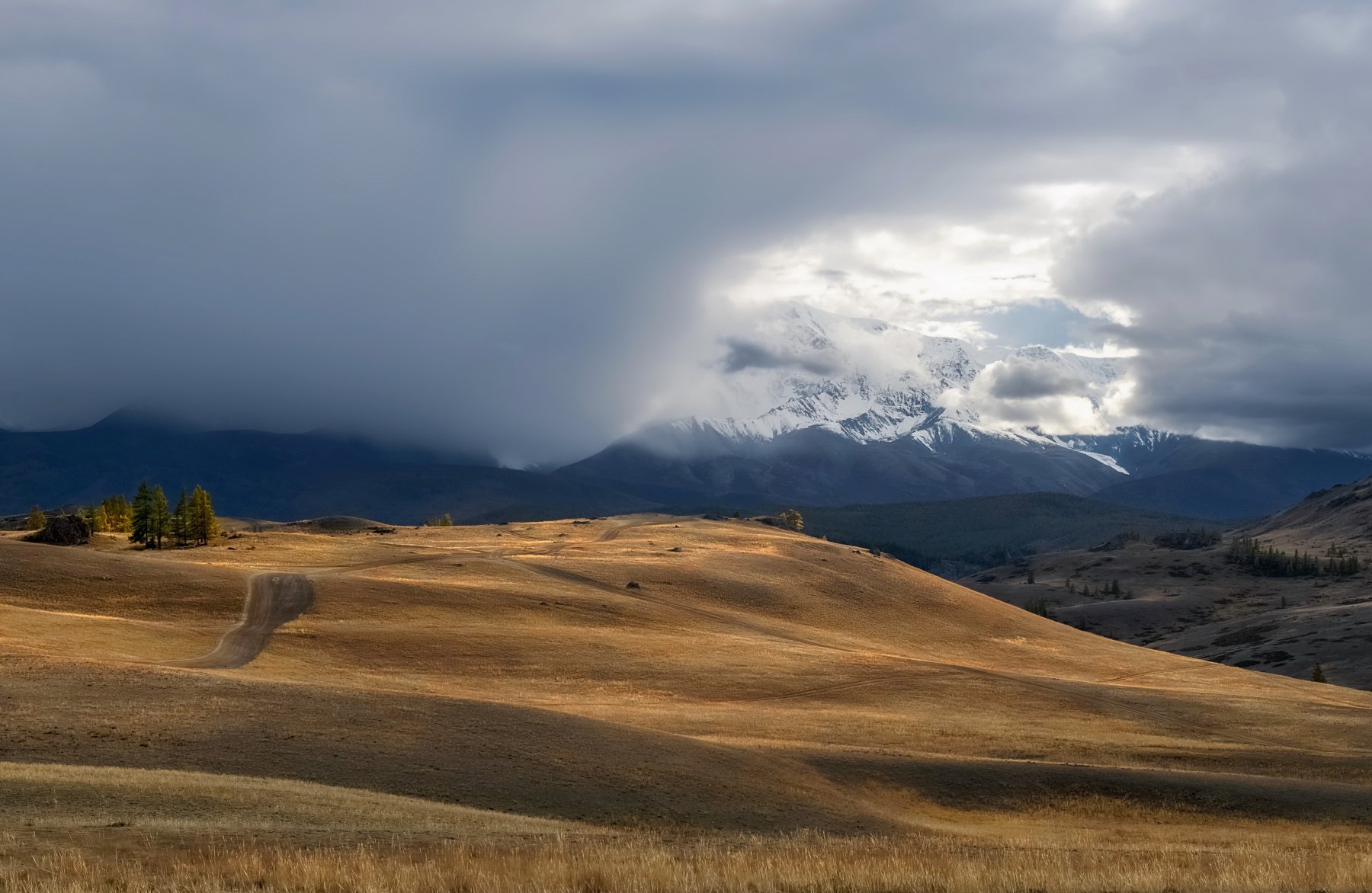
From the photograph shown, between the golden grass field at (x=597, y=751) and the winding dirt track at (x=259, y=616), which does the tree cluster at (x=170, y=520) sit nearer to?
the golden grass field at (x=597, y=751)

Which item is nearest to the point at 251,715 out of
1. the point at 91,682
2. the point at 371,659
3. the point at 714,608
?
the point at 91,682

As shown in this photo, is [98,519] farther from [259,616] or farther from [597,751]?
[597,751]

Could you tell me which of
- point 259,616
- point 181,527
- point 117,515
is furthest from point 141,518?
point 259,616

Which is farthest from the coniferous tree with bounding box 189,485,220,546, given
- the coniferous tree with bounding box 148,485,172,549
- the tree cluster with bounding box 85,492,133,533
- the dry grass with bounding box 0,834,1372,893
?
the dry grass with bounding box 0,834,1372,893

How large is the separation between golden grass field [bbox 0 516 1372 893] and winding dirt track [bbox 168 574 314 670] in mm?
1240

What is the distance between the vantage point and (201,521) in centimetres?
11288

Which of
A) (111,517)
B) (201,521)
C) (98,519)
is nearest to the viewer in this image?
(201,521)

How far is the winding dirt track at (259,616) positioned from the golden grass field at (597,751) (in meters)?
1.24

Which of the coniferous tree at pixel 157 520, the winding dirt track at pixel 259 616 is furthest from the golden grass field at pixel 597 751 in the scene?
the coniferous tree at pixel 157 520

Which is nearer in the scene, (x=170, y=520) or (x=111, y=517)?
(x=170, y=520)

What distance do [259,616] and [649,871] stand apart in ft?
213

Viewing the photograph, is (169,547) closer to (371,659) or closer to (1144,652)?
(371,659)

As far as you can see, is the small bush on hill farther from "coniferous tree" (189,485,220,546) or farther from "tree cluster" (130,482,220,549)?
"coniferous tree" (189,485,220,546)

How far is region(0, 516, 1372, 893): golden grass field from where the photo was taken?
21.1 metres
